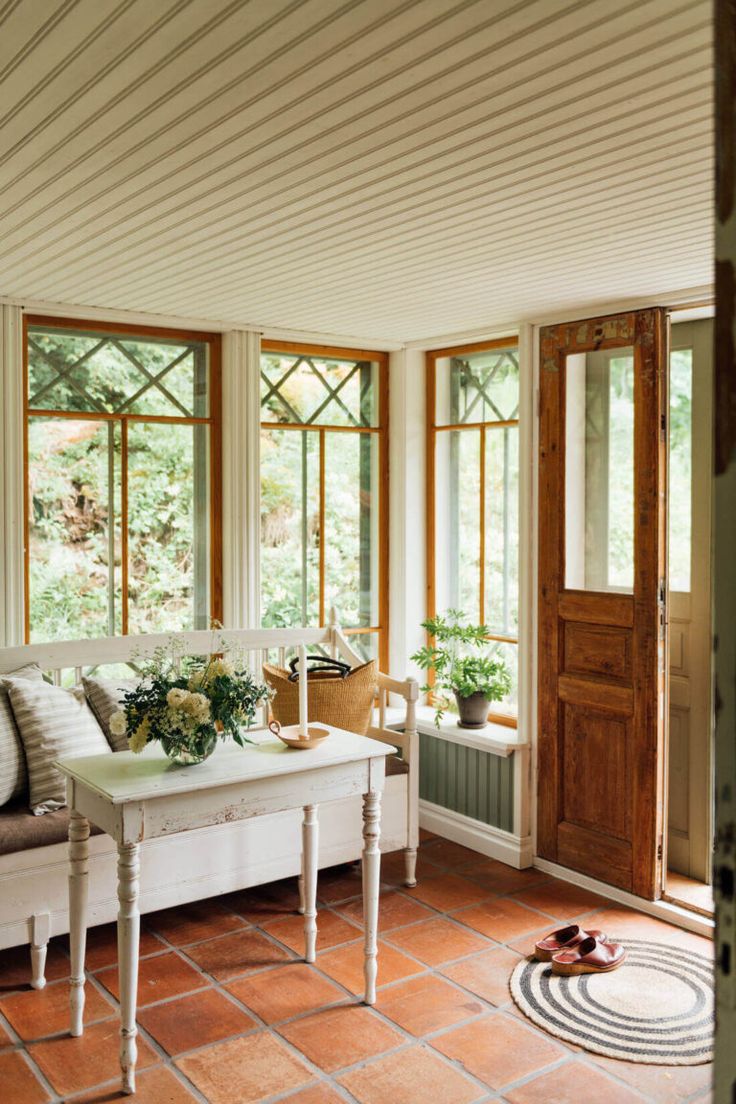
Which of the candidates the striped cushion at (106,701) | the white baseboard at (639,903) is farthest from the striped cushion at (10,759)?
the white baseboard at (639,903)

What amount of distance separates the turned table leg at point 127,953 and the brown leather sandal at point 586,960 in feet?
5.40

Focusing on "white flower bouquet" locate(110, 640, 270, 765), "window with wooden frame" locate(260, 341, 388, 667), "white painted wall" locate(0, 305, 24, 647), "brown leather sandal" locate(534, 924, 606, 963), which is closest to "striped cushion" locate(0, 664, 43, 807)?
"white painted wall" locate(0, 305, 24, 647)

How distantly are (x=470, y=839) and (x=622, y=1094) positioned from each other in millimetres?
2196

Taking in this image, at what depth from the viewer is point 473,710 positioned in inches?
202

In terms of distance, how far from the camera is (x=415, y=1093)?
2932 mm

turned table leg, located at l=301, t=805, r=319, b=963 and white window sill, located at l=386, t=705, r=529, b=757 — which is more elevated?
white window sill, located at l=386, t=705, r=529, b=757

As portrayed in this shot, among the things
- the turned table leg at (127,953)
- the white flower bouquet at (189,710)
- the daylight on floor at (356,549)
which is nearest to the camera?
the daylight on floor at (356,549)

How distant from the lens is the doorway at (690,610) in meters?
4.49

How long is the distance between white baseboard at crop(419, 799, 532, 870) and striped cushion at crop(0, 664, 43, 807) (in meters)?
2.39

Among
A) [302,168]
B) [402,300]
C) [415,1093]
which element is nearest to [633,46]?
[302,168]

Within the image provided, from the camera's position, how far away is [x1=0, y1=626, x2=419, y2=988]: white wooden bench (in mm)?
3527

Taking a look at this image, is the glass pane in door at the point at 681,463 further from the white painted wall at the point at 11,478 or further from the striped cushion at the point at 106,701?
the white painted wall at the point at 11,478

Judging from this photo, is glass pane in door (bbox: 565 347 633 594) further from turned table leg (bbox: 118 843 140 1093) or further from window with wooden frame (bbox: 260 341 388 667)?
turned table leg (bbox: 118 843 140 1093)

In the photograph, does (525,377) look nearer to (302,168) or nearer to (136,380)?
(136,380)
